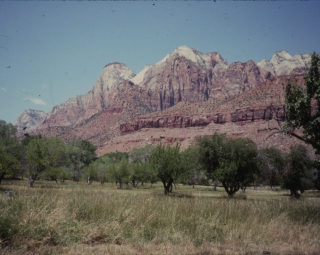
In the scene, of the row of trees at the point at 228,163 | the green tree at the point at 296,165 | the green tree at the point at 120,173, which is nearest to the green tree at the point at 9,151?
the row of trees at the point at 228,163

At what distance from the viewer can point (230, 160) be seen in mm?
30141

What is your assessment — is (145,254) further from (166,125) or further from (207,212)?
(166,125)

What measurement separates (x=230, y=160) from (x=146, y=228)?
24.4m

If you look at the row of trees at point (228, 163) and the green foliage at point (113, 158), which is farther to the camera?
the green foliage at point (113, 158)

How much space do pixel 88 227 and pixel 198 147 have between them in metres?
26.5

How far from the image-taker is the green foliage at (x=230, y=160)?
28.9 metres

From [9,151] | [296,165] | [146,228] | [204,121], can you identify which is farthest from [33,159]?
[204,121]

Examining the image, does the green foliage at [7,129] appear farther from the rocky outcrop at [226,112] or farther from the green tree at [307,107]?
the rocky outcrop at [226,112]

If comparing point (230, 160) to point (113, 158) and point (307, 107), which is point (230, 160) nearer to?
point (307, 107)

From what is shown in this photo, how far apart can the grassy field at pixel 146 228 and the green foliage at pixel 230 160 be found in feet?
63.4

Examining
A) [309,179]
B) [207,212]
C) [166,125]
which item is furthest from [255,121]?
[207,212]

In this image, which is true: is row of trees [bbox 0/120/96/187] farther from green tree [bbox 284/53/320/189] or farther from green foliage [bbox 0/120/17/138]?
green tree [bbox 284/53/320/189]

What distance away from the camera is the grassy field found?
5.88 m

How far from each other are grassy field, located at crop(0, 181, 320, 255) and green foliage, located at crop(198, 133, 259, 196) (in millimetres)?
19325
